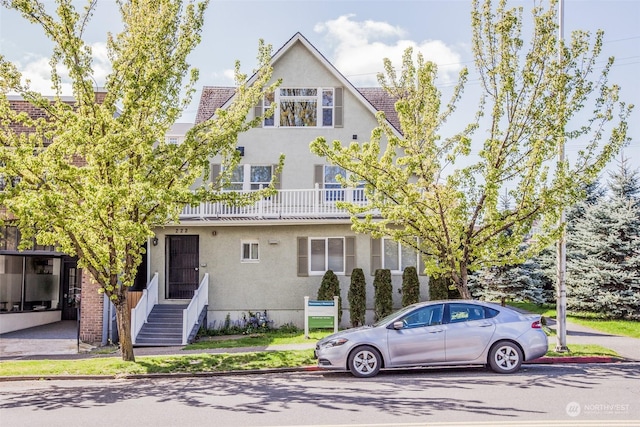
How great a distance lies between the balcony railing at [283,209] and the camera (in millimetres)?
21594

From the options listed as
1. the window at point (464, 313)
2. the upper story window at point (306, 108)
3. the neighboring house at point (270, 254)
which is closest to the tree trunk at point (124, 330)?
the window at point (464, 313)

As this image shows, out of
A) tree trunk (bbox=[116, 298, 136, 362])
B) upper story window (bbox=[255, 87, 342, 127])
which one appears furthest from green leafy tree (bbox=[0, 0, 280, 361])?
upper story window (bbox=[255, 87, 342, 127])

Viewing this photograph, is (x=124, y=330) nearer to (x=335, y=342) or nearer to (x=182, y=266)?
(x=335, y=342)

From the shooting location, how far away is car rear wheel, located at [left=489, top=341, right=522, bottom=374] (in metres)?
12.2

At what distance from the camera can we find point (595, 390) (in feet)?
33.9

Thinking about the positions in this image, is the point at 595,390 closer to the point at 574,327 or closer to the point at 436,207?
the point at 436,207

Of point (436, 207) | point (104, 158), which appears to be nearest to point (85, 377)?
point (104, 158)

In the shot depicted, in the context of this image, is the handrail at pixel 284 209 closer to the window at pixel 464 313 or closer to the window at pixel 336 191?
the window at pixel 336 191

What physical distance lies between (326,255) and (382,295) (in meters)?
2.54

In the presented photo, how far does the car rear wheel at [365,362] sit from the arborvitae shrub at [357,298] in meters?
8.96

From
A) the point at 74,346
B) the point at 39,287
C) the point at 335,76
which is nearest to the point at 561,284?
the point at 335,76

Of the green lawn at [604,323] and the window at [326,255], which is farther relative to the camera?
the window at [326,255]

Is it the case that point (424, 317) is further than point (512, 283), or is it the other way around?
point (512, 283)

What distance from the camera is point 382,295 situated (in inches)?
831
